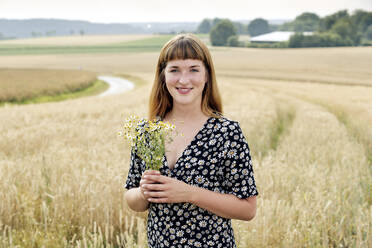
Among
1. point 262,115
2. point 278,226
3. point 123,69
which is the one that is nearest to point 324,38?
point 123,69

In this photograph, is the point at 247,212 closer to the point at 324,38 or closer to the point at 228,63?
the point at 228,63

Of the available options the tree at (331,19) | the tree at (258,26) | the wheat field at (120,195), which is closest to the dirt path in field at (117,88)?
the wheat field at (120,195)

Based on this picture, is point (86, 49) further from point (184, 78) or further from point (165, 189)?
point (165, 189)

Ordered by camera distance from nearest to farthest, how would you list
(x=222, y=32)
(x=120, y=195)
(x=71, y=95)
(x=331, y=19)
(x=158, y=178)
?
(x=158, y=178), (x=120, y=195), (x=71, y=95), (x=331, y=19), (x=222, y=32)

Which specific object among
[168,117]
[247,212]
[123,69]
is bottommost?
[123,69]

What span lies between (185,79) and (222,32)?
10713 centimetres

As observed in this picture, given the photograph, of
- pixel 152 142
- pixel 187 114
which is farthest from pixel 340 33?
→ pixel 152 142

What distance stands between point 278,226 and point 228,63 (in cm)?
5924

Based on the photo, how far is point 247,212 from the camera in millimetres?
1976

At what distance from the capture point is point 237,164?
75.4 inches

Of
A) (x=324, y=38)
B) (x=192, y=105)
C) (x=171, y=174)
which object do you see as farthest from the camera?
(x=324, y=38)

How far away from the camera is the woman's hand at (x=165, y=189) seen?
175cm

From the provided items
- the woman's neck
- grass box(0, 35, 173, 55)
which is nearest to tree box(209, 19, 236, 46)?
grass box(0, 35, 173, 55)

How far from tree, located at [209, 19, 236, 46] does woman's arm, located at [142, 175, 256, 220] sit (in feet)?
348
